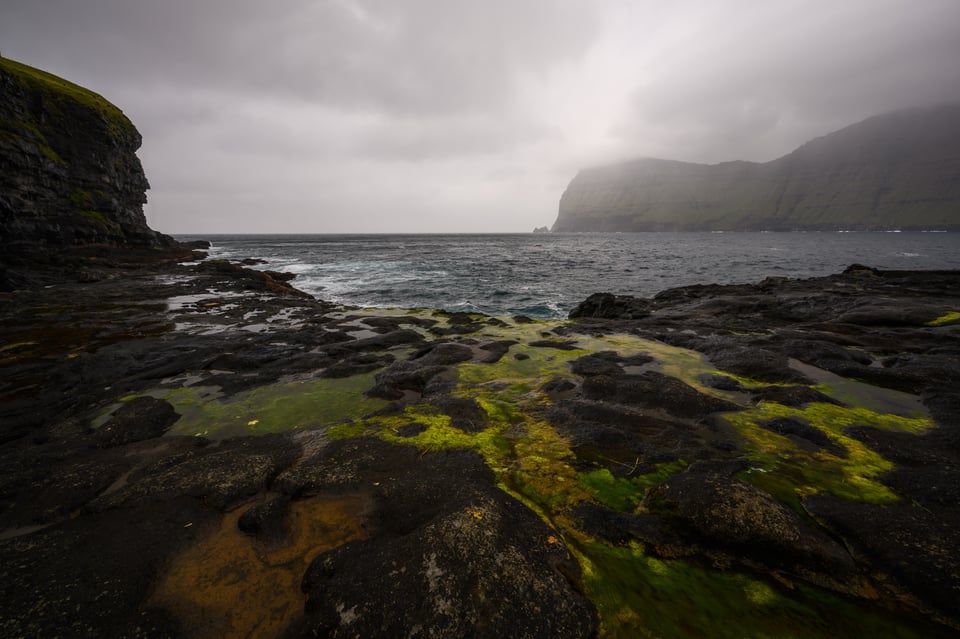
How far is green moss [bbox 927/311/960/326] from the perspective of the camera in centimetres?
1334

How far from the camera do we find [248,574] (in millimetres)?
3771

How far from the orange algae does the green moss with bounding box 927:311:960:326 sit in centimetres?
2115

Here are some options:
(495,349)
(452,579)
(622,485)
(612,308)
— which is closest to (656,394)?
(622,485)

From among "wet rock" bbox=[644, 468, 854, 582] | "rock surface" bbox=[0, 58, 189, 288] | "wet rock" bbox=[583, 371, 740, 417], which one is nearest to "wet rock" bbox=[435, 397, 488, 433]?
"wet rock" bbox=[583, 371, 740, 417]

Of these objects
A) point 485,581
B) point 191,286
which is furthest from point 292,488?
point 191,286

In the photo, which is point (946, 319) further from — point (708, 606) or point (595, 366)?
point (708, 606)

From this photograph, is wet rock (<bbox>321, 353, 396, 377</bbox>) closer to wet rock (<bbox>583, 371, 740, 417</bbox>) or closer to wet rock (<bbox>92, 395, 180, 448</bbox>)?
wet rock (<bbox>92, 395, 180, 448</bbox>)

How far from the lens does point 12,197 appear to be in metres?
31.1

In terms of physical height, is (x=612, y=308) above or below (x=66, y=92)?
below

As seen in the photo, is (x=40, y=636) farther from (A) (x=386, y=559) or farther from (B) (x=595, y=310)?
(B) (x=595, y=310)

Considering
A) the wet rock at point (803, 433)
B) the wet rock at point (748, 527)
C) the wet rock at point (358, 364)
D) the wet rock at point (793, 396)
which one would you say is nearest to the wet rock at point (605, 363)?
the wet rock at point (793, 396)

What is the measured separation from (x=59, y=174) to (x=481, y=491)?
2262 inches

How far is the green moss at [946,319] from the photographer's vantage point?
13344 mm

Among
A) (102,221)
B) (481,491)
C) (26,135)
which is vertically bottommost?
(481,491)
